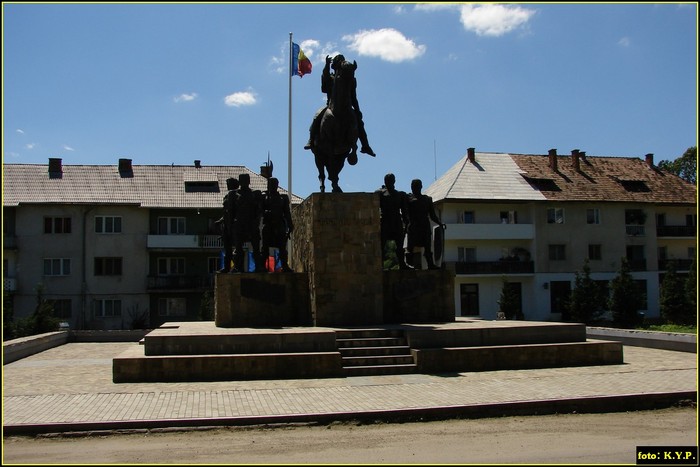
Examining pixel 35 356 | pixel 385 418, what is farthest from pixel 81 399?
pixel 35 356

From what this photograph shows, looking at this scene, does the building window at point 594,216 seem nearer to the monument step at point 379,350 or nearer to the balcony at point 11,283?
the balcony at point 11,283

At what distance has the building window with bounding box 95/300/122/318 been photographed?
4397 cm

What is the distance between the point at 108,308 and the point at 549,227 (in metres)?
31.1

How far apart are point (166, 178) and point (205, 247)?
22.0 feet

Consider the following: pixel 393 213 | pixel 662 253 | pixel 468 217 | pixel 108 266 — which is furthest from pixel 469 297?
pixel 393 213

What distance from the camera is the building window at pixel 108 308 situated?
43969 mm

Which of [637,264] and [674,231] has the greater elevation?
[674,231]

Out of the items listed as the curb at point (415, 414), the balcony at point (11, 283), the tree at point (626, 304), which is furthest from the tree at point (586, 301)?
the balcony at point (11, 283)

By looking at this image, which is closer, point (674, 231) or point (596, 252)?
point (596, 252)

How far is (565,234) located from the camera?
49.3 metres

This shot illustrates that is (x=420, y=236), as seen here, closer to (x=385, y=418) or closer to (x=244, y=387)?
(x=244, y=387)

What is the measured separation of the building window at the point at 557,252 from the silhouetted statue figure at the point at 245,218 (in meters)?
36.0

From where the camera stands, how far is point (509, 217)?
4903cm

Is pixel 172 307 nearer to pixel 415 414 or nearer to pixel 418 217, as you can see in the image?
pixel 418 217
